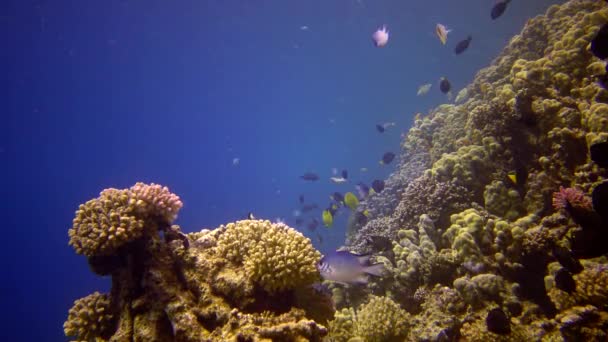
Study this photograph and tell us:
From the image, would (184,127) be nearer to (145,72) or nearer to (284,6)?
(145,72)

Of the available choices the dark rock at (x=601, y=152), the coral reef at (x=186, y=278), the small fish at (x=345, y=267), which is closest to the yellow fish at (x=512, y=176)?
the dark rock at (x=601, y=152)

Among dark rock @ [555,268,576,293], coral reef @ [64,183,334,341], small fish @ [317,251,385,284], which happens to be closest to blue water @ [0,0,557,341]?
coral reef @ [64,183,334,341]

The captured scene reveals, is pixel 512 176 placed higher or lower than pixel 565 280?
higher

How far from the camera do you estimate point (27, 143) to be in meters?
54.9

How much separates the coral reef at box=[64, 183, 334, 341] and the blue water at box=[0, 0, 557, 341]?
388 inches

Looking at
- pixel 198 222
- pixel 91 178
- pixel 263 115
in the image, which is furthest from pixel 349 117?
pixel 91 178

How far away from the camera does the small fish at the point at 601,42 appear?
4008mm

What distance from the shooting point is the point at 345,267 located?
164 inches

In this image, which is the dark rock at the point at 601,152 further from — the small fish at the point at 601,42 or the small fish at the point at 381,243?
the small fish at the point at 381,243

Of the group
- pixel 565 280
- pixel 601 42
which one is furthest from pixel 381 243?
pixel 601 42

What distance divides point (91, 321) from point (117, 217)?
1325mm

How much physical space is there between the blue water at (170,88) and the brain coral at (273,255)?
10048 millimetres

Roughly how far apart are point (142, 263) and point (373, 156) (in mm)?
121433

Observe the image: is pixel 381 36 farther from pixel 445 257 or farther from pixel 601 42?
pixel 445 257
